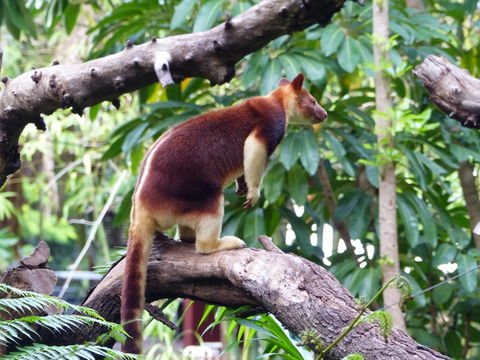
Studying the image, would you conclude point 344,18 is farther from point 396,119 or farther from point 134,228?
point 134,228

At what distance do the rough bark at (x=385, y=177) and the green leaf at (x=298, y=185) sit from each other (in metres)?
0.45

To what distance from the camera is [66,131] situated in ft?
23.9

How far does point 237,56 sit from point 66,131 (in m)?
5.23

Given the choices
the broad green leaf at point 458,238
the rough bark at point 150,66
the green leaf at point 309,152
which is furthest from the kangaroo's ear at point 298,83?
the broad green leaf at point 458,238

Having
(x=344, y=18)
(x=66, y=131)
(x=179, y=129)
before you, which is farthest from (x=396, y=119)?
(x=66, y=131)

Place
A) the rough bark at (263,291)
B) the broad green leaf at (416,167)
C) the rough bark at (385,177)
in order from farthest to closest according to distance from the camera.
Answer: the broad green leaf at (416,167), the rough bark at (385,177), the rough bark at (263,291)

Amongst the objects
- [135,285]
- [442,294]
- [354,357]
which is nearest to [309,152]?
[442,294]

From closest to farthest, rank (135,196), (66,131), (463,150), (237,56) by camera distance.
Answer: (237,56)
(135,196)
(463,150)
(66,131)

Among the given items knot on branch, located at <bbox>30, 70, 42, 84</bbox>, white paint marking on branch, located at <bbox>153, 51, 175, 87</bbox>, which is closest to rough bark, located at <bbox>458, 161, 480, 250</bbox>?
white paint marking on branch, located at <bbox>153, 51, 175, 87</bbox>

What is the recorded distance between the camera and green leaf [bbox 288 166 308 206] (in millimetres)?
3857

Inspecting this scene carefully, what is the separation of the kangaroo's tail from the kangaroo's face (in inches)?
33.3

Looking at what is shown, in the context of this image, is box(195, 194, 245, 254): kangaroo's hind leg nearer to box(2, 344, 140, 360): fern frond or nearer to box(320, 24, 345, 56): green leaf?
box(2, 344, 140, 360): fern frond

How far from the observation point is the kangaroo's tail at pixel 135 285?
7.30ft

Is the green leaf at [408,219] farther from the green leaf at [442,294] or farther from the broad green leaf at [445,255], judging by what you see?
the green leaf at [442,294]
